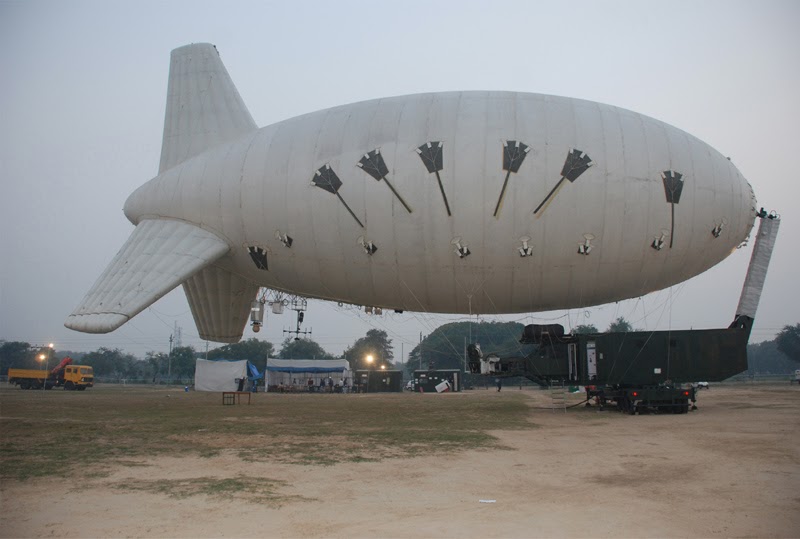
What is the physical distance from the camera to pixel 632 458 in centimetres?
1352

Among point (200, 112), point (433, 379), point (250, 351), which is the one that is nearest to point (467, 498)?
point (200, 112)

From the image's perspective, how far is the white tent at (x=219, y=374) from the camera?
5109 cm

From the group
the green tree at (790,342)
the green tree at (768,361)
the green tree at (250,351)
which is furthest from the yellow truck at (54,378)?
the green tree at (768,361)

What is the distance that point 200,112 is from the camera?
26016 millimetres

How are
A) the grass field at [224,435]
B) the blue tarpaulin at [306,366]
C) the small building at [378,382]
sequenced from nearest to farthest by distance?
the grass field at [224,435]
the blue tarpaulin at [306,366]
the small building at [378,382]

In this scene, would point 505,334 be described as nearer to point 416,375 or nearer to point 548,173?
point 416,375

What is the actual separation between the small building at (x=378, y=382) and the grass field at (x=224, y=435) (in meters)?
30.2

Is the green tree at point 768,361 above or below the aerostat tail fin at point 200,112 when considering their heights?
below

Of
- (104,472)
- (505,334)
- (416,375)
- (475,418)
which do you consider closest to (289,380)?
(416,375)

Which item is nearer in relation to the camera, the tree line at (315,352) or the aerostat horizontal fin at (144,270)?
the aerostat horizontal fin at (144,270)

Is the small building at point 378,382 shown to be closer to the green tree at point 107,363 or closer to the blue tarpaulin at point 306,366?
the blue tarpaulin at point 306,366

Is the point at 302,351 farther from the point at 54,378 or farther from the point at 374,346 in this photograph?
the point at 54,378

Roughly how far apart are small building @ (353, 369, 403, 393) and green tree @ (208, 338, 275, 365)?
208ft

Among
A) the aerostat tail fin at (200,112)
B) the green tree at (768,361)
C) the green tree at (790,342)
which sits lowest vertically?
the green tree at (768,361)
